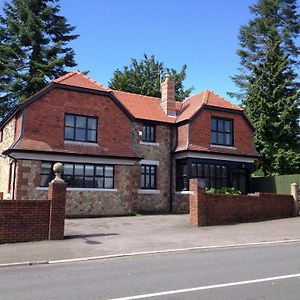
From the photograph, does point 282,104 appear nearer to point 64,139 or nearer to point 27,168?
point 64,139

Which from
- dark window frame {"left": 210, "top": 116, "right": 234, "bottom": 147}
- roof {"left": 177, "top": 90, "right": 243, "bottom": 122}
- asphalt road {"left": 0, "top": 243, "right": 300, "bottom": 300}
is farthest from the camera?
dark window frame {"left": 210, "top": 116, "right": 234, "bottom": 147}

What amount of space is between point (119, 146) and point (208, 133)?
592 centimetres

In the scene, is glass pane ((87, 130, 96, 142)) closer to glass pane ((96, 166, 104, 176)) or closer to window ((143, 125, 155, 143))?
glass pane ((96, 166, 104, 176))

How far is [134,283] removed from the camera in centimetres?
779

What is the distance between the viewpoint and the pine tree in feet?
98.9

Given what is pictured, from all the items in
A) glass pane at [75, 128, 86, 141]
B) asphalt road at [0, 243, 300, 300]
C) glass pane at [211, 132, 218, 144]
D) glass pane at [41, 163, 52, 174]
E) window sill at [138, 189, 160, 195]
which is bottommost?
asphalt road at [0, 243, 300, 300]

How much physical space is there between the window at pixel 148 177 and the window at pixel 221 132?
4.26 metres

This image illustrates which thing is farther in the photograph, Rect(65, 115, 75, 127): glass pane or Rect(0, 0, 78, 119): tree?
Rect(0, 0, 78, 119): tree

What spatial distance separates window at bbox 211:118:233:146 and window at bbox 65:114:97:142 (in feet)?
25.4

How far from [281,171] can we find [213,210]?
13.5 meters

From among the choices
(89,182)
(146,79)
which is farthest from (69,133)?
(146,79)

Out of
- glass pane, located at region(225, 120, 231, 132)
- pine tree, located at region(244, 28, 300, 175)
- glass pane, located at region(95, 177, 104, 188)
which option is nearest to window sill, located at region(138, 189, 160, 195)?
glass pane, located at region(95, 177, 104, 188)

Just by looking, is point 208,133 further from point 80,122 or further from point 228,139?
point 80,122

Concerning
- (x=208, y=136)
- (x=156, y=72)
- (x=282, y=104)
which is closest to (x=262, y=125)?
(x=282, y=104)
